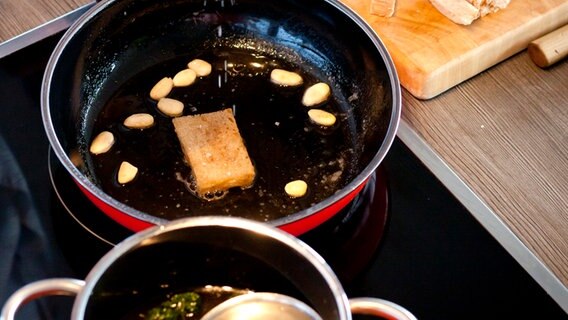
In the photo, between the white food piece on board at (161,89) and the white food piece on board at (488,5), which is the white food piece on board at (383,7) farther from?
the white food piece on board at (161,89)

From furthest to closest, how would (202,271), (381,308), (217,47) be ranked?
(217,47)
(202,271)
(381,308)

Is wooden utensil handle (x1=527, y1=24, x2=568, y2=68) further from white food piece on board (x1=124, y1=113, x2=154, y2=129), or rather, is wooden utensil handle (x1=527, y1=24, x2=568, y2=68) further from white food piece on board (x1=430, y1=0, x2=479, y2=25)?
white food piece on board (x1=124, y1=113, x2=154, y2=129)

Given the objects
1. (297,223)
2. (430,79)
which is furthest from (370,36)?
(297,223)

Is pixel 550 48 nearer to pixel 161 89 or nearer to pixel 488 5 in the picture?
pixel 488 5

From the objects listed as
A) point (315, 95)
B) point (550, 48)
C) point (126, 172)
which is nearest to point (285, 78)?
point (315, 95)

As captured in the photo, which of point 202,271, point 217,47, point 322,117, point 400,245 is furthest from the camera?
point 217,47

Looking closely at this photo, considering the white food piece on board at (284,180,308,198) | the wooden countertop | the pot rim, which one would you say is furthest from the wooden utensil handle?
the pot rim
